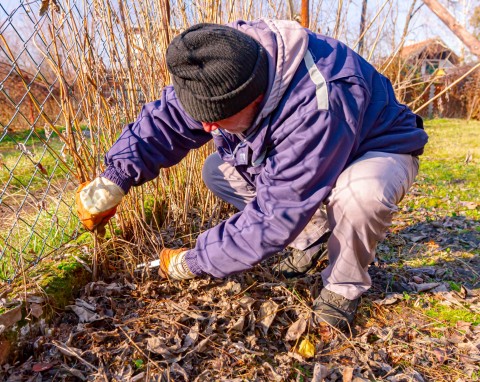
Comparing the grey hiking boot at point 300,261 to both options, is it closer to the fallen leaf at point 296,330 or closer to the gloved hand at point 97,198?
Answer: the fallen leaf at point 296,330

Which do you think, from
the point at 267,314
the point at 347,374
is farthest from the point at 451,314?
the point at 267,314

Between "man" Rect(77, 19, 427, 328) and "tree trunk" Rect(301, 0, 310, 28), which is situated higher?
"tree trunk" Rect(301, 0, 310, 28)

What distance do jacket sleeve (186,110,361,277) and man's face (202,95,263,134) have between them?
13cm

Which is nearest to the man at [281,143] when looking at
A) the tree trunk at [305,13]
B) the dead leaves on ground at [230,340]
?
the dead leaves on ground at [230,340]

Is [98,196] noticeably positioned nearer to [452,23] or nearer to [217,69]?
[217,69]

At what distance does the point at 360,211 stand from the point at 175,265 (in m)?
0.74

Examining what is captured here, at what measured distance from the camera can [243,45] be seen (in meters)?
1.30

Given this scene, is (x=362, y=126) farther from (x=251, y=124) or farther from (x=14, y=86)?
(x=14, y=86)

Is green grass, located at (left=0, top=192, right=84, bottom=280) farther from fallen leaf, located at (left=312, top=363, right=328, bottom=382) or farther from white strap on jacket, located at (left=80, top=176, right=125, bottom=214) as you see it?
fallen leaf, located at (left=312, top=363, right=328, bottom=382)

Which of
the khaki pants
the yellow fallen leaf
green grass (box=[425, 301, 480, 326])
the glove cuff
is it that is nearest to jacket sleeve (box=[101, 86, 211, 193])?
the glove cuff

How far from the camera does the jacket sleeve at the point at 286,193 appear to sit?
137 centimetres

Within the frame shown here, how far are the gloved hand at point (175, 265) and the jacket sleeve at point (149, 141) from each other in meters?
0.32

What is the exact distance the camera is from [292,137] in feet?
4.57

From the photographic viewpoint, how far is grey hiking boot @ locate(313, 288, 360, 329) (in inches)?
64.8
